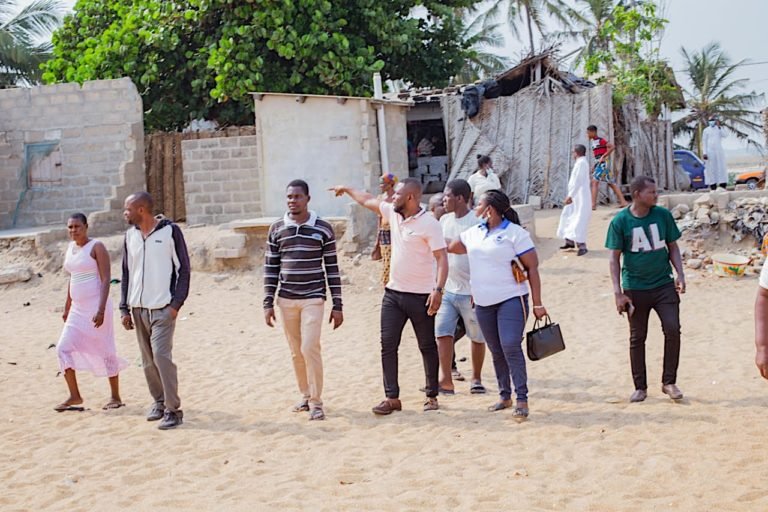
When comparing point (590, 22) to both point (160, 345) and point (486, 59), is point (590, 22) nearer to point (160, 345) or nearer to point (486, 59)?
point (486, 59)

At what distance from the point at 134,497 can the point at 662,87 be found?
1754cm

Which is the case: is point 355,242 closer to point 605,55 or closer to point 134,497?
point 134,497

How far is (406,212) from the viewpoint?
19.8 feet

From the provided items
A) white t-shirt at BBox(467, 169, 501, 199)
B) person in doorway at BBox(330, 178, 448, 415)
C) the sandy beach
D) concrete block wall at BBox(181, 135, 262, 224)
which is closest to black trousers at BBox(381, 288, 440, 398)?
person in doorway at BBox(330, 178, 448, 415)

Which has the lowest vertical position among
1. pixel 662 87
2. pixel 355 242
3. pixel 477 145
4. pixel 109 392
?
pixel 109 392

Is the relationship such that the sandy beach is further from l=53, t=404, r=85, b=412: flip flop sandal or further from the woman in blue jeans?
the woman in blue jeans

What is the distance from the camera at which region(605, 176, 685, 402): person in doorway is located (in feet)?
19.4

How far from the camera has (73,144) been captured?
1672cm

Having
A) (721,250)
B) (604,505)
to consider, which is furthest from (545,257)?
(604,505)

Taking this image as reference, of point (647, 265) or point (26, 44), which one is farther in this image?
point (26, 44)

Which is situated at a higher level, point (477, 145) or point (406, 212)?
point (477, 145)

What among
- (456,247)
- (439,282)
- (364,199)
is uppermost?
(364,199)

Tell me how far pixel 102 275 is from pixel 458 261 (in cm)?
276

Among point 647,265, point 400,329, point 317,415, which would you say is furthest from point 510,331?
point 317,415
